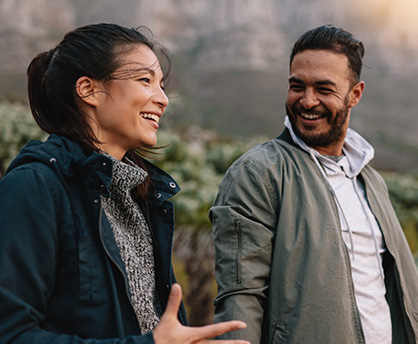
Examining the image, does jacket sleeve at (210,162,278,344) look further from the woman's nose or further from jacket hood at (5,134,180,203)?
jacket hood at (5,134,180,203)

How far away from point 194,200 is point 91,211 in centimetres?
295

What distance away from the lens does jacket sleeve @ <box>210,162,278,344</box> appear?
1.82 metres

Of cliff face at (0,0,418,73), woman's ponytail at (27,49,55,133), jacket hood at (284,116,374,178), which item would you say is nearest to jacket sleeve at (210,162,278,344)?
jacket hood at (284,116,374,178)

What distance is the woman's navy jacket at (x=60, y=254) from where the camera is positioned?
3.65ft

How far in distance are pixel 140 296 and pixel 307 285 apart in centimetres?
72

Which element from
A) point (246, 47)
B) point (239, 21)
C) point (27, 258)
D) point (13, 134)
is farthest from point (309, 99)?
Answer: point (239, 21)

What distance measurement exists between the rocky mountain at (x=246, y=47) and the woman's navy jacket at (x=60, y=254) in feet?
137

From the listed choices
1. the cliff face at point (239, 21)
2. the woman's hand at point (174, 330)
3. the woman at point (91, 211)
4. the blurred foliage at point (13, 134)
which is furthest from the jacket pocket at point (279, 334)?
the cliff face at point (239, 21)

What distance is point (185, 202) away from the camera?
4094mm

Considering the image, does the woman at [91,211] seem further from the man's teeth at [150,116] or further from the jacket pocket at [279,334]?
the jacket pocket at [279,334]

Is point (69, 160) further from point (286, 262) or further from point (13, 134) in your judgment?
point (13, 134)

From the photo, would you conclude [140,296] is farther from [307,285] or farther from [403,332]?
[403,332]

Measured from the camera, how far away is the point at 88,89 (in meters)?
1.52

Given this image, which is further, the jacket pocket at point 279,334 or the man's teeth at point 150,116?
the jacket pocket at point 279,334
